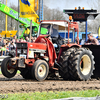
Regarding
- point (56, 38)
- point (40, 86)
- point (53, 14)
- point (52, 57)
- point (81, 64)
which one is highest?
point (53, 14)

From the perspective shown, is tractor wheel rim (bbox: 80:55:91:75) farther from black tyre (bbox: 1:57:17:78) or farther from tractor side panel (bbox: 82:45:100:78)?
black tyre (bbox: 1:57:17:78)

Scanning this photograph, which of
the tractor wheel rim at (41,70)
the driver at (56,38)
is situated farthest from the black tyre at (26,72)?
the driver at (56,38)

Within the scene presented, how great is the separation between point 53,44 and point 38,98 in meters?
4.78

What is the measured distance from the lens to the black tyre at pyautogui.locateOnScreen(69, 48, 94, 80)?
974 cm

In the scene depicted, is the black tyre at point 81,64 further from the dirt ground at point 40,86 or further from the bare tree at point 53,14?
the bare tree at point 53,14

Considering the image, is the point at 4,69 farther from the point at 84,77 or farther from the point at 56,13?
the point at 56,13

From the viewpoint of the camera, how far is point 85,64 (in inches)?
415

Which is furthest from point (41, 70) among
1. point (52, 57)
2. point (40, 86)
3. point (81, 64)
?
point (81, 64)

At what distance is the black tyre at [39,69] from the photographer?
916 centimetres

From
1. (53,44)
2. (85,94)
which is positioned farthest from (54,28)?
(85,94)

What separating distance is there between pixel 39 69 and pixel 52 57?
0.96 m

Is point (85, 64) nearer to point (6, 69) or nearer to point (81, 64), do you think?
point (81, 64)

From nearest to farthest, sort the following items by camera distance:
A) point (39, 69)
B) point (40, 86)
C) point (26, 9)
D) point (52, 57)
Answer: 1. point (40, 86)
2. point (39, 69)
3. point (52, 57)
4. point (26, 9)

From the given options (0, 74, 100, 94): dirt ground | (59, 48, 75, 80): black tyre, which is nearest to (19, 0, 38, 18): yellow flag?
(59, 48, 75, 80): black tyre
